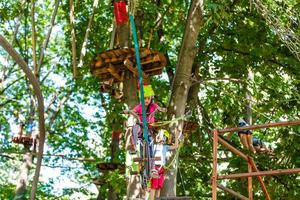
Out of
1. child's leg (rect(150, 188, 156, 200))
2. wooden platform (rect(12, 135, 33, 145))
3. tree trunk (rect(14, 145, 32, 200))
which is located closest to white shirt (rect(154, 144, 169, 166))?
child's leg (rect(150, 188, 156, 200))

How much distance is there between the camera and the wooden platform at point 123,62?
7.61m

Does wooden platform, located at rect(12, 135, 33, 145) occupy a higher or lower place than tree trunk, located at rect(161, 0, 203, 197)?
lower

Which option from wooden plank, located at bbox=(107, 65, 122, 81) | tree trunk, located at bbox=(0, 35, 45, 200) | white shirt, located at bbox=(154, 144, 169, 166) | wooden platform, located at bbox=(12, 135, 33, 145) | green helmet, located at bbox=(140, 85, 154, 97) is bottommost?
white shirt, located at bbox=(154, 144, 169, 166)

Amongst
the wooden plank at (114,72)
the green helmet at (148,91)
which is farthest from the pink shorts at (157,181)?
the wooden plank at (114,72)

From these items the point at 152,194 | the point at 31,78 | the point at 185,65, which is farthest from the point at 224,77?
the point at 31,78

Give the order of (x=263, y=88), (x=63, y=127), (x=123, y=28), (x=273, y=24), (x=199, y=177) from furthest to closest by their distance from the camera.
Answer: (x=63, y=127), (x=199, y=177), (x=263, y=88), (x=123, y=28), (x=273, y=24)

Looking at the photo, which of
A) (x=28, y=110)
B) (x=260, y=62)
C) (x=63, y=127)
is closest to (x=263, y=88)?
(x=260, y=62)

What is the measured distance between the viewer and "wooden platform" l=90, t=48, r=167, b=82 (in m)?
7.61

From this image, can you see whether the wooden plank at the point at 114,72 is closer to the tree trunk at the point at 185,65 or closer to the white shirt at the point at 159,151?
the tree trunk at the point at 185,65

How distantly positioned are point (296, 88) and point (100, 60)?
4527mm

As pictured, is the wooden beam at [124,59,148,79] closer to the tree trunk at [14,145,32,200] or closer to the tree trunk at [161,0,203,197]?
the tree trunk at [161,0,203,197]

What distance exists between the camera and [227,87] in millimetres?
11727

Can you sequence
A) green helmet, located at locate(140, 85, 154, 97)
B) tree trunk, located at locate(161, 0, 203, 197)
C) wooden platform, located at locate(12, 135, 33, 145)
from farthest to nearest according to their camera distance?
wooden platform, located at locate(12, 135, 33, 145) → tree trunk, located at locate(161, 0, 203, 197) → green helmet, located at locate(140, 85, 154, 97)

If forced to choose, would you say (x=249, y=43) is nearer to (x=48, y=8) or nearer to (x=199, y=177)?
(x=199, y=177)
